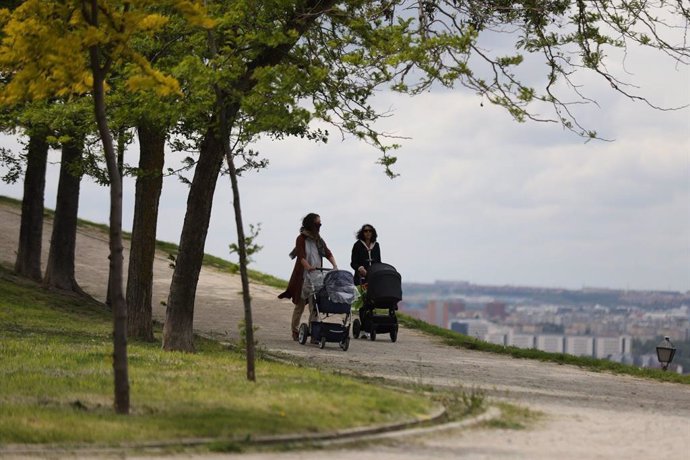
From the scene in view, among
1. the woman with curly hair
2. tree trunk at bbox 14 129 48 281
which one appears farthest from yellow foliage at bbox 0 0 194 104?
tree trunk at bbox 14 129 48 281

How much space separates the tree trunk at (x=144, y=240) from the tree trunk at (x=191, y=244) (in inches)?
109

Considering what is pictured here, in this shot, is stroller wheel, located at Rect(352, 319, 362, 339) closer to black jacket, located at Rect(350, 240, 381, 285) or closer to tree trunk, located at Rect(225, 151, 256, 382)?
black jacket, located at Rect(350, 240, 381, 285)

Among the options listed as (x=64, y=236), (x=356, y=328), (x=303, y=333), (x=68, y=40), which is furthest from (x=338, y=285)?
(x=64, y=236)

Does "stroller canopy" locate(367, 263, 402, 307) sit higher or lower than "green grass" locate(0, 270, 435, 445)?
higher

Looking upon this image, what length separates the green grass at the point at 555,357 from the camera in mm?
21016

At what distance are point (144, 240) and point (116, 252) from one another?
31.8 ft

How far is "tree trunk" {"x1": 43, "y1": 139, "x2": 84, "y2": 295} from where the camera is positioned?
3106cm

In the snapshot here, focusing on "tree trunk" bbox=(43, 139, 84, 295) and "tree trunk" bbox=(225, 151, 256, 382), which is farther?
"tree trunk" bbox=(43, 139, 84, 295)

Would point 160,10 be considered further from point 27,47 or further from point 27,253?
point 27,253

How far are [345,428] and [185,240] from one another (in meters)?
8.31

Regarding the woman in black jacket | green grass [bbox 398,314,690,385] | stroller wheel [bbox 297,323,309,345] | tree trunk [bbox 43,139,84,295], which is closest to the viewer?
green grass [bbox 398,314,690,385]

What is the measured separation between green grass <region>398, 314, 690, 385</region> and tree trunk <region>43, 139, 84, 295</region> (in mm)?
8380

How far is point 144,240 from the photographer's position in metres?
22.7

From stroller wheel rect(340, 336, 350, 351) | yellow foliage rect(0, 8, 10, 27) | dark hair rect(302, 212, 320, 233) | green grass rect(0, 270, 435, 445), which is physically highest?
yellow foliage rect(0, 8, 10, 27)
